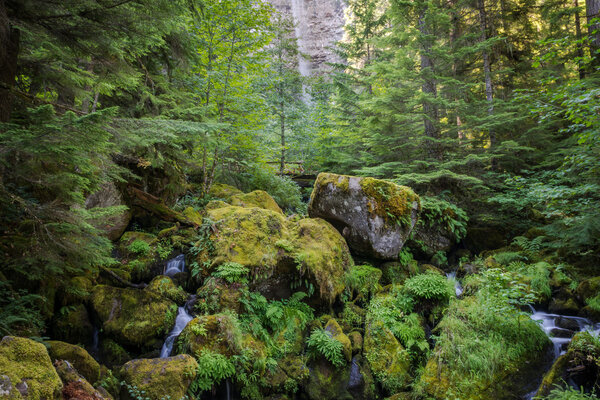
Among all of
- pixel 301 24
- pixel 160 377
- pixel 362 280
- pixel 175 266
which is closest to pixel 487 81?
pixel 362 280

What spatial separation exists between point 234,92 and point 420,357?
9875mm

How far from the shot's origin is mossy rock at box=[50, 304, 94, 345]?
15.2ft

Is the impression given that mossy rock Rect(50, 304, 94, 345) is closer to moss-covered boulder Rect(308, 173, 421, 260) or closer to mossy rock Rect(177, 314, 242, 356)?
mossy rock Rect(177, 314, 242, 356)

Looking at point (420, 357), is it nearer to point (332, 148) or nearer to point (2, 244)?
point (2, 244)

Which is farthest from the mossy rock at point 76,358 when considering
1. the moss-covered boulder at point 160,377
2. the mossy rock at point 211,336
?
the mossy rock at point 211,336

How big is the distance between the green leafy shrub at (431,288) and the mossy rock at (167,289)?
567 cm

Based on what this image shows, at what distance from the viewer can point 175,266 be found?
6.93m

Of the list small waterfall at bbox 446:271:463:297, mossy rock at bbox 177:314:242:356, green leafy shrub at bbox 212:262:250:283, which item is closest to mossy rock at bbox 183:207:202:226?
green leafy shrub at bbox 212:262:250:283

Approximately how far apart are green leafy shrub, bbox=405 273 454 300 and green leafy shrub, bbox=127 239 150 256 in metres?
6.84

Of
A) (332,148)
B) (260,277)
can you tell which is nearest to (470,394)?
(260,277)

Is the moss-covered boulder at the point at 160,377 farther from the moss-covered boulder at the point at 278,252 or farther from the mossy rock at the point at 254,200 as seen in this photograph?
the mossy rock at the point at 254,200

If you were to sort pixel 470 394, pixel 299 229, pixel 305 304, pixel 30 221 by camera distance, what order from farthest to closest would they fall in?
1. pixel 299 229
2. pixel 305 304
3. pixel 470 394
4. pixel 30 221

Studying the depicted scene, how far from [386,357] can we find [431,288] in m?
2.21

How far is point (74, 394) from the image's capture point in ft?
9.54
